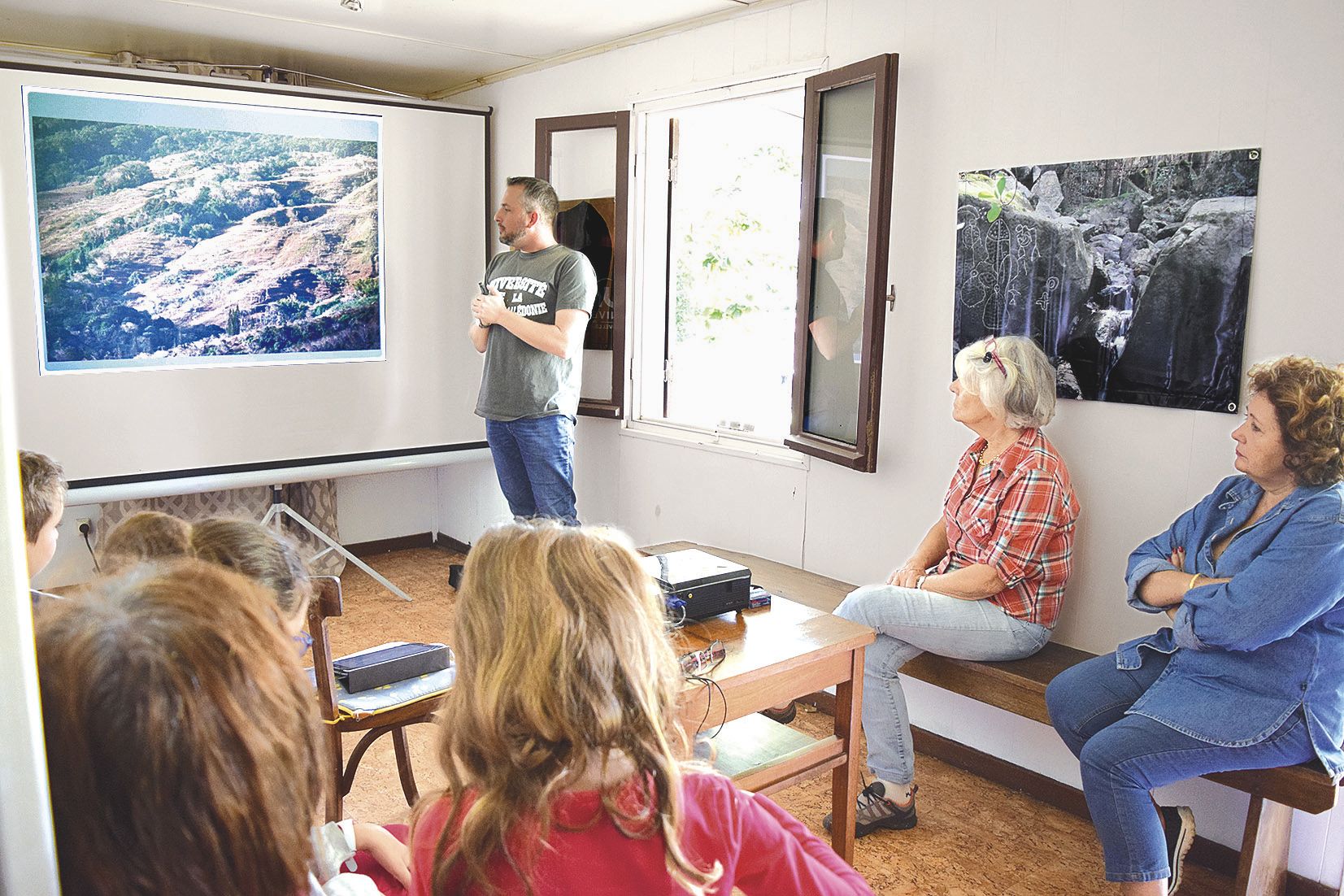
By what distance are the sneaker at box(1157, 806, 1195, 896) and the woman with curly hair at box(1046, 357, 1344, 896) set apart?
80mm

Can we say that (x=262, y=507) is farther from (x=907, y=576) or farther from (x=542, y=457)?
(x=907, y=576)

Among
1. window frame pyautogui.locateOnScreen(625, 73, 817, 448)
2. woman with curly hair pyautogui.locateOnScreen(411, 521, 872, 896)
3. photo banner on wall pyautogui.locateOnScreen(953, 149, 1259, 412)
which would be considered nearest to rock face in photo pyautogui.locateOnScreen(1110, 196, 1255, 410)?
photo banner on wall pyautogui.locateOnScreen(953, 149, 1259, 412)

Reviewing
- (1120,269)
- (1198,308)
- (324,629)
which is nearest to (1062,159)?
(1120,269)

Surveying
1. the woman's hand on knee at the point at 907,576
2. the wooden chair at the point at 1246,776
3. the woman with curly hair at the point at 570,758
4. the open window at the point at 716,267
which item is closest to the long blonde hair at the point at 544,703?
the woman with curly hair at the point at 570,758

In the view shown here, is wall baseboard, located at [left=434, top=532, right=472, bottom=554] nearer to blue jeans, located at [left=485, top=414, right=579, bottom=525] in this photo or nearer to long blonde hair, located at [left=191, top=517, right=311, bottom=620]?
blue jeans, located at [left=485, top=414, right=579, bottom=525]

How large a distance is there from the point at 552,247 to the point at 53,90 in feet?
6.45

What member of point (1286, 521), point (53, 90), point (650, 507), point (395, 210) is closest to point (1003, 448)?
point (1286, 521)

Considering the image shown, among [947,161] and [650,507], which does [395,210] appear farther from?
[947,161]

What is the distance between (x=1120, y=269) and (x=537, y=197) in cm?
220

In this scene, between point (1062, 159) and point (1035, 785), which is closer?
point (1062, 159)

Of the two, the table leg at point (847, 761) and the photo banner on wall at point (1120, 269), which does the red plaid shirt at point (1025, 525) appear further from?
the table leg at point (847, 761)

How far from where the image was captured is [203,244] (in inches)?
170

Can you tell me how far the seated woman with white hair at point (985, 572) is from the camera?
2689 millimetres

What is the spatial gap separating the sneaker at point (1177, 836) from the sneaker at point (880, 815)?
0.65 metres
